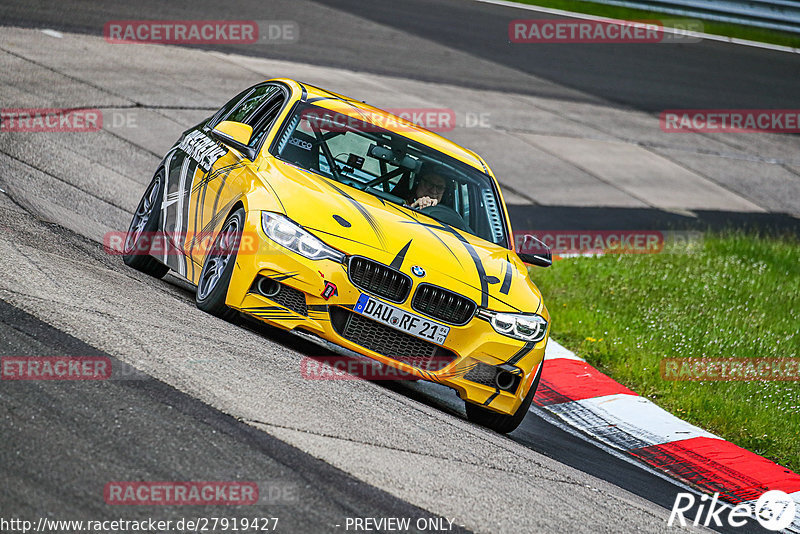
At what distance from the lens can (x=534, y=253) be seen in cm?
762

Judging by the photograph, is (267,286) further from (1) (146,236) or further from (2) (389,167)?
(1) (146,236)

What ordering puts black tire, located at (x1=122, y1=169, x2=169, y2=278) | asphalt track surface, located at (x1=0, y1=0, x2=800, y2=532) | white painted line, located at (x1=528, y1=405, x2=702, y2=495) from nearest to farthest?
asphalt track surface, located at (x1=0, y1=0, x2=800, y2=532)
white painted line, located at (x1=528, y1=405, x2=702, y2=495)
black tire, located at (x1=122, y1=169, x2=169, y2=278)

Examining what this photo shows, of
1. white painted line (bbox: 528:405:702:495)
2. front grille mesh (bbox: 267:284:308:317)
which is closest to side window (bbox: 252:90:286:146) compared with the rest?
front grille mesh (bbox: 267:284:308:317)

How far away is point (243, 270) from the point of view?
6.34 metres

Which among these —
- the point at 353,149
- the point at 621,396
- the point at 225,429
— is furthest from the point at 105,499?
the point at 621,396

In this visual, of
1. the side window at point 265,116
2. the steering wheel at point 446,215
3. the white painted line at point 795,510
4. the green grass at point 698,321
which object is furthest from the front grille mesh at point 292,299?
the green grass at point 698,321

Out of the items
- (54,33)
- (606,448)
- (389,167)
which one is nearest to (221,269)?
(389,167)

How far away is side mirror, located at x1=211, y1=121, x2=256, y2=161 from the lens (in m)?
7.22

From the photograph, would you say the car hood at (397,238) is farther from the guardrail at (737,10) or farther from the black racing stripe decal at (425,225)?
the guardrail at (737,10)

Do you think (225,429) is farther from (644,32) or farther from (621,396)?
(644,32)

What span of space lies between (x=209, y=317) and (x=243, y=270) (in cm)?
41

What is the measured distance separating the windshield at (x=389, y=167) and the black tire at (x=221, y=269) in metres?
0.82

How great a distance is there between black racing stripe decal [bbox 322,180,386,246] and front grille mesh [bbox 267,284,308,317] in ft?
1.97

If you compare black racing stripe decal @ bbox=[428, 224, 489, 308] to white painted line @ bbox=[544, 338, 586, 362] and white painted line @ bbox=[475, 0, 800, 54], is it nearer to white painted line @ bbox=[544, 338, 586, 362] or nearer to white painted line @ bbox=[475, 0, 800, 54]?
white painted line @ bbox=[544, 338, 586, 362]
